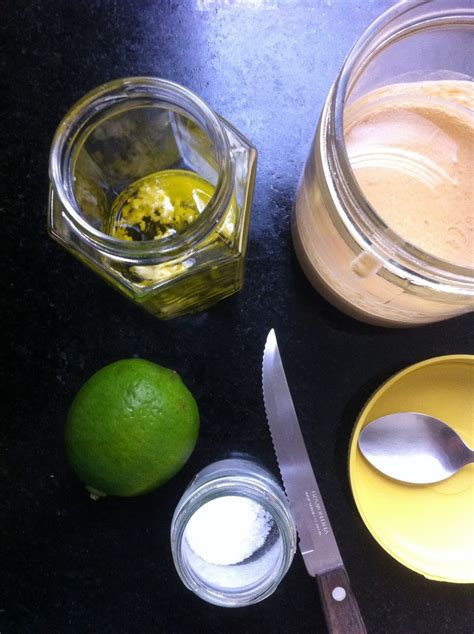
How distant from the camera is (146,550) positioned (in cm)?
76

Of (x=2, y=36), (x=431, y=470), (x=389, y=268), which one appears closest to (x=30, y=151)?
(x=2, y=36)

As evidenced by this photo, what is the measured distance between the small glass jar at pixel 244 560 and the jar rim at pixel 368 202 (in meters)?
0.30

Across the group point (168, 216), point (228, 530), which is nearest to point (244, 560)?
point (228, 530)

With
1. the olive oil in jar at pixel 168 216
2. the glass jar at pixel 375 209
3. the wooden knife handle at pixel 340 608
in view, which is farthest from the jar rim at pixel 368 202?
the wooden knife handle at pixel 340 608

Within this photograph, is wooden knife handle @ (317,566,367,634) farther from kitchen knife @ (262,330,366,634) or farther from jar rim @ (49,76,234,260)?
jar rim @ (49,76,234,260)

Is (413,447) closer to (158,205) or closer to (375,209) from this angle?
(375,209)

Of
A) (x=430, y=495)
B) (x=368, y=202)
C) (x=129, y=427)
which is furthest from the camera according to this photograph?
(x=430, y=495)

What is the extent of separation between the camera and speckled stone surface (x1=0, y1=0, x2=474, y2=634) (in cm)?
Result: 76

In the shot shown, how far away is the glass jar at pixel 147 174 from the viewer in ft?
1.76

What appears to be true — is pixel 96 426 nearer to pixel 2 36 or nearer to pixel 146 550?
pixel 146 550

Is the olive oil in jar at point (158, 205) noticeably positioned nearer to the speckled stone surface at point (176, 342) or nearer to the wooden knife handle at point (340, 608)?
the speckled stone surface at point (176, 342)

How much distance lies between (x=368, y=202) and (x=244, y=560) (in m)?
0.43

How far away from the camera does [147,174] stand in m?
0.68

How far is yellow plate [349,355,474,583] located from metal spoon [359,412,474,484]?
0.01m
